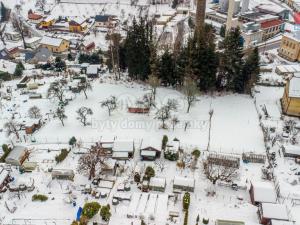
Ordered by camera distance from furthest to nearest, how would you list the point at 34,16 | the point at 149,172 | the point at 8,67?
the point at 34,16 < the point at 8,67 < the point at 149,172

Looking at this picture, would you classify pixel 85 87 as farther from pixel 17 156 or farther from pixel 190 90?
pixel 190 90

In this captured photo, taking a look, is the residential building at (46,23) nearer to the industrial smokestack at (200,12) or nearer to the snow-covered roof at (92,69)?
the snow-covered roof at (92,69)

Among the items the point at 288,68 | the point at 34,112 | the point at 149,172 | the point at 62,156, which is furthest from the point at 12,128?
the point at 288,68

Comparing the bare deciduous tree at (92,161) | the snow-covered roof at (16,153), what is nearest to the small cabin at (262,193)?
the bare deciduous tree at (92,161)

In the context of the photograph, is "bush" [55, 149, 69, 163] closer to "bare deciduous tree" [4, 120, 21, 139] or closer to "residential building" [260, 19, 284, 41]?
"bare deciduous tree" [4, 120, 21, 139]

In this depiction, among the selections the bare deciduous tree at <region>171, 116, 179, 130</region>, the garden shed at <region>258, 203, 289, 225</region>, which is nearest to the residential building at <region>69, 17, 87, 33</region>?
the bare deciduous tree at <region>171, 116, 179, 130</region>

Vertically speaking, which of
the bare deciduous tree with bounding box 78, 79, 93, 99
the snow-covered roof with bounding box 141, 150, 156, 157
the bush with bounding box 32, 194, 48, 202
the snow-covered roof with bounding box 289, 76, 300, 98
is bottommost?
the bush with bounding box 32, 194, 48, 202
